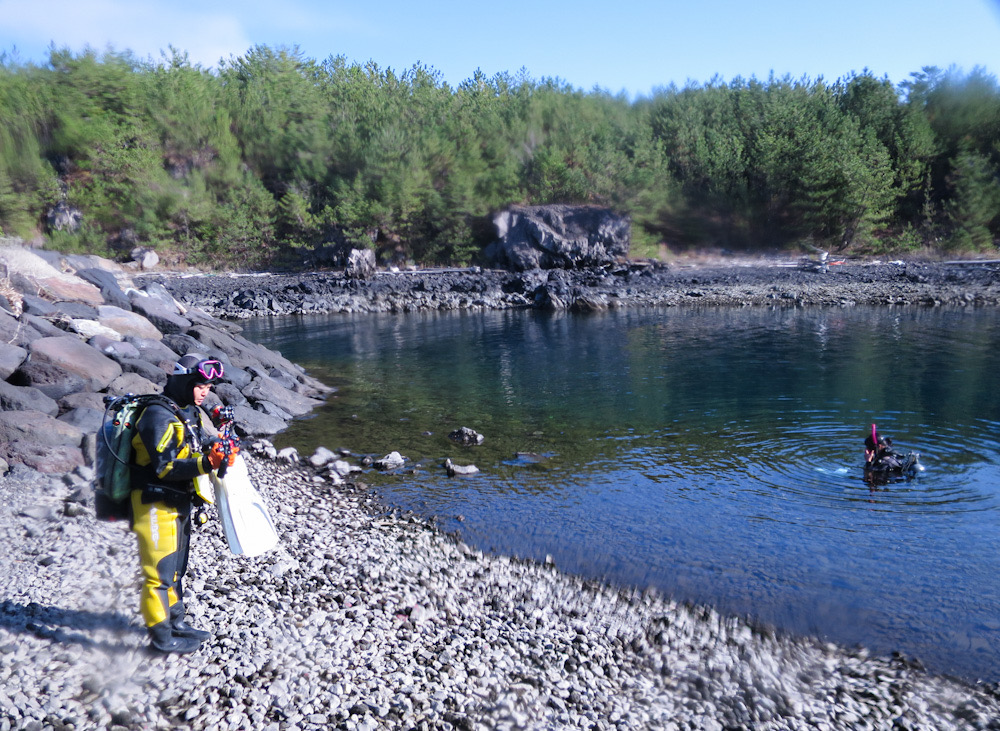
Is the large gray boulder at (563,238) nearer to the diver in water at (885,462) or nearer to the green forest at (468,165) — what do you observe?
the green forest at (468,165)

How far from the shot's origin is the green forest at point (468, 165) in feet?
207

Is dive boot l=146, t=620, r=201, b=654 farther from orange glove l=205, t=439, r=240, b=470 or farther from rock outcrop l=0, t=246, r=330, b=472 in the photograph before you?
rock outcrop l=0, t=246, r=330, b=472

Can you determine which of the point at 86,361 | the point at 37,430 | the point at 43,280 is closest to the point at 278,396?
the point at 86,361

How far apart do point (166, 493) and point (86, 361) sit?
435 inches

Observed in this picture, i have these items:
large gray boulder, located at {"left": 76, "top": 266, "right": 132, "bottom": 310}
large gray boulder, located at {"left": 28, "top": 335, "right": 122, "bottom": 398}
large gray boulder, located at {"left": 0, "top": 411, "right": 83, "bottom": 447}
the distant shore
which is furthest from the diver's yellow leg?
the distant shore

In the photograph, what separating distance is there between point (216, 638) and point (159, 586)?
93cm

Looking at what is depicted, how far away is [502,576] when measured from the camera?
9586 mm

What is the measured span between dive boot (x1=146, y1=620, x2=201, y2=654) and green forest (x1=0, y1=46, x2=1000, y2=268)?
6189cm

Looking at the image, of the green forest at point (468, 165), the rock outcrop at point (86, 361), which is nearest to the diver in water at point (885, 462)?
the rock outcrop at point (86, 361)

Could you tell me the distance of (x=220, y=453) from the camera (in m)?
6.41

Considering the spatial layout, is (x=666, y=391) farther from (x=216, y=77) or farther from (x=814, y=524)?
(x=216, y=77)

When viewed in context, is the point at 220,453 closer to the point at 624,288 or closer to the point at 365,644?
the point at 365,644

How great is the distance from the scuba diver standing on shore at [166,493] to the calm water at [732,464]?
17.0 feet

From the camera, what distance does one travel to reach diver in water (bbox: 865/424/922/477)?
43.6ft
